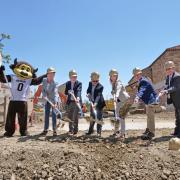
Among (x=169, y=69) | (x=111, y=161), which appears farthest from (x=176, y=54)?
(x=111, y=161)

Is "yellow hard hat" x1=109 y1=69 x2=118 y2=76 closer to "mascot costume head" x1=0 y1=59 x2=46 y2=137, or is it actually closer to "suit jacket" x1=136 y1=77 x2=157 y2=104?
"suit jacket" x1=136 y1=77 x2=157 y2=104

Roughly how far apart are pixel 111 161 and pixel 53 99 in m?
2.69

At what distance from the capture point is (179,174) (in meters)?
6.23

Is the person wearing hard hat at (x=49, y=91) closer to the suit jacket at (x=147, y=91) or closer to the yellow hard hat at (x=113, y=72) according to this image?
the yellow hard hat at (x=113, y=72)

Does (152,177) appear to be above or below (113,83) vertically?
below

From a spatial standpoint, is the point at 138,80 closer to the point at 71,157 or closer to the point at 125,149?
the point at 125,149

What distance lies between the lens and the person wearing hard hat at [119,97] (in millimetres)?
8391

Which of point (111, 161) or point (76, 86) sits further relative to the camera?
point (76, 86)

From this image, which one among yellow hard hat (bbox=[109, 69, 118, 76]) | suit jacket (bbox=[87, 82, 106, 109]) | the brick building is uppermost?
the brick building

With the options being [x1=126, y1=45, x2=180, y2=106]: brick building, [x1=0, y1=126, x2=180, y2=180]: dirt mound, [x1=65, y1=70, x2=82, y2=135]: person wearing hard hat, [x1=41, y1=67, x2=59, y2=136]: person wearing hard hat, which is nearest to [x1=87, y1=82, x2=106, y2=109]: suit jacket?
[x1=65, y1=70, x2=82, y2=135]: person wearing hard hat

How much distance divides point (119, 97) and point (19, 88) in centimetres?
252

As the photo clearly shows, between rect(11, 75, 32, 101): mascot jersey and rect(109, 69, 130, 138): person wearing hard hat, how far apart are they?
2.19 meters

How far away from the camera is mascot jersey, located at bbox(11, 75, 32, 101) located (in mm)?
8836

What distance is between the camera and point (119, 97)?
8508mm
